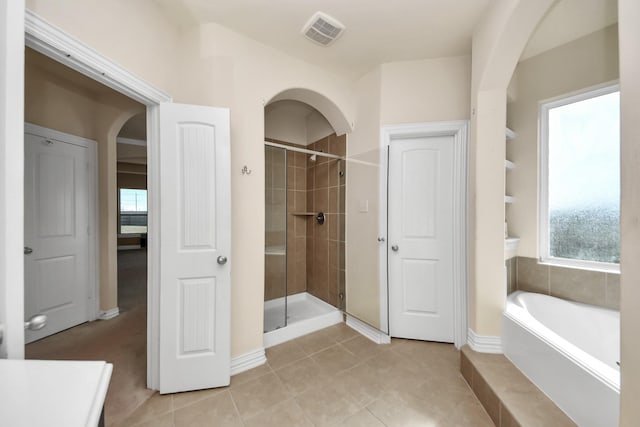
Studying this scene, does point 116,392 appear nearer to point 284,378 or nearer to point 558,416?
point 284,378

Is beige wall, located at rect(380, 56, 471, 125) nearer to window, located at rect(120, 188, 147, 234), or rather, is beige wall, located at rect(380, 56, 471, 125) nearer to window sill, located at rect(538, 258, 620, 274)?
window sill, located at rect(538, 258, 620, 274)

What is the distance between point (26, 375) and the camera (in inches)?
24.3

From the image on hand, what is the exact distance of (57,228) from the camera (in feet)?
7.88

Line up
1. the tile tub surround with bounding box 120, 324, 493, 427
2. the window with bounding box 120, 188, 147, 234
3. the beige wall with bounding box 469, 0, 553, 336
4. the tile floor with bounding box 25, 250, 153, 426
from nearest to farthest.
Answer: the tile tub surround with bounding box 120, 324, 493, 427
the tile floor with bounding box 25, 250, 153, 426
the beige wall with bounding box 469, 0, 553, 336
the window with bounding box 120, 188, 147, 234

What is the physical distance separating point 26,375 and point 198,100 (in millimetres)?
1726

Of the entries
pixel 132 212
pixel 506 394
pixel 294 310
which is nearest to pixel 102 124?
pixel 294 310

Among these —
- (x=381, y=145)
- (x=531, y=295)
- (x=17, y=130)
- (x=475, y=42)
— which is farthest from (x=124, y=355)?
(x=475, y=42)

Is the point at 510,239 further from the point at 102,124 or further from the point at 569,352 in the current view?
the point at 102,124

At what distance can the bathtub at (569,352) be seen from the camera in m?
1.07

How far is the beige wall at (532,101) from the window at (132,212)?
8.93 meters

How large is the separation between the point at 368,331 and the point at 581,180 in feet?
7.21

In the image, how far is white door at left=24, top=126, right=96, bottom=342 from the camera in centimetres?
223

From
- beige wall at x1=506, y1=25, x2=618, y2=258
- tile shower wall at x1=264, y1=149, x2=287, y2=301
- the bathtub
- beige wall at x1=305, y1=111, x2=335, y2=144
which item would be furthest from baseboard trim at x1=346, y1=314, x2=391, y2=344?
Result: beige wall at x1=305, y1=111, x2=335, y2=144

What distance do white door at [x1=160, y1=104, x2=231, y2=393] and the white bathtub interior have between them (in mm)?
632
